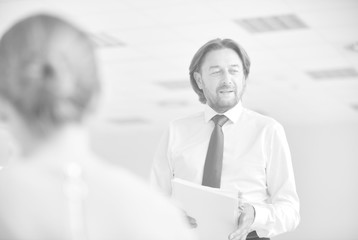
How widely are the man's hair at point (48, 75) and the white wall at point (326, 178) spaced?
12699 mm

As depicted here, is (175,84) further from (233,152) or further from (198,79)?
(233,152)

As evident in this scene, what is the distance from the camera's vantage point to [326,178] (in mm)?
13633

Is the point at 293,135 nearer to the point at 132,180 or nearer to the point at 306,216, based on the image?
the point at 306,216

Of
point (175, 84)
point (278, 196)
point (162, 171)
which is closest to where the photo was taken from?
point (278, 196)

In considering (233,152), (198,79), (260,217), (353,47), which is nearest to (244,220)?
(260,217)

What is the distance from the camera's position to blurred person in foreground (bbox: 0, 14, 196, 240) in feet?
2.96

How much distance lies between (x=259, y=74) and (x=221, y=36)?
69.8 inches

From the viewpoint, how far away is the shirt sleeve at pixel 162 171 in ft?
9.44

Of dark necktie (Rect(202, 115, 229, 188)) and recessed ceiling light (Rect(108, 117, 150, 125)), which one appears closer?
dark necktie (Rect(202, 115, 229, 188))

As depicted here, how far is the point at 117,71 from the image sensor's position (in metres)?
8.91

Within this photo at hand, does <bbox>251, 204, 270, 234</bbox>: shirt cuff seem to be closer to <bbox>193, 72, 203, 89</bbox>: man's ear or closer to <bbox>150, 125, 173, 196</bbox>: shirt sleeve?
<bbox>150, 125, 173, 196</bbox>: shirt sleeve

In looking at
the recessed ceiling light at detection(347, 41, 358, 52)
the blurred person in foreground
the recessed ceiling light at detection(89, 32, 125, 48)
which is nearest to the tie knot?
the blurred person in foreground

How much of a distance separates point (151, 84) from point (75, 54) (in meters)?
8.68

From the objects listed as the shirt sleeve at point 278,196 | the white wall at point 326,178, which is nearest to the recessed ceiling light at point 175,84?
the white wall at point 326,178
